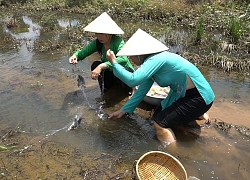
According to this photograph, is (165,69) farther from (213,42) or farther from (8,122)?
(213,42)

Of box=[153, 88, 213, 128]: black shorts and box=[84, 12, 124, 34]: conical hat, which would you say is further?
box=[84, 12, 124, 34]: conical hat

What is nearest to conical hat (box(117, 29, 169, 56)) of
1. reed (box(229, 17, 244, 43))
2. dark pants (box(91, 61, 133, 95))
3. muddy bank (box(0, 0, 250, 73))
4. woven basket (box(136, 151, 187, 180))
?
woven basket (box(136, 151, 187, 180))

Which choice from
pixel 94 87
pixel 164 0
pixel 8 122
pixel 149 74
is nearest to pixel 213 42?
pixel 94 87

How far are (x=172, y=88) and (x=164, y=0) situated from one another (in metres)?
11.2

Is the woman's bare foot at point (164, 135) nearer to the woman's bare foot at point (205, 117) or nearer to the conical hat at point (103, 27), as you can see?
the woman's bare foot at point (205, 117)

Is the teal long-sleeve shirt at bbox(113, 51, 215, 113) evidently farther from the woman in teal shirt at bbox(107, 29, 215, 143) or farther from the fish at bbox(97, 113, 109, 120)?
the fish at bbox(97, 113, 109, 120)

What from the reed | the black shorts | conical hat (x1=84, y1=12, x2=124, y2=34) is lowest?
the black shorts

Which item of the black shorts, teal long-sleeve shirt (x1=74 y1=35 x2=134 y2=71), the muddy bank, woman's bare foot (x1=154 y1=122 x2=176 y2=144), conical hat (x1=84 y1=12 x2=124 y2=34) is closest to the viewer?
the black shorts

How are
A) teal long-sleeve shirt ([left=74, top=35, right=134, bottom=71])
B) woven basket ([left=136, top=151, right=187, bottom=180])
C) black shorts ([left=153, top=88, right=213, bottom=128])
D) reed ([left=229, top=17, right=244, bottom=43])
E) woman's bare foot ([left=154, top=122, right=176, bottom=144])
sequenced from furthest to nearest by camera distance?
reed ([left=229, top=17, right=244, bottom=43]) < teal long-sleeve shirt ([left=74, top=35, right=134, bottom=71]) < woman's bare foot ([left=154, top=122, right=176, bottom=144]) < black shorts ([left=153, top=88, right=213, bottom=128]) < woven basket ([left=136, top=151, right=187, bottom=180])

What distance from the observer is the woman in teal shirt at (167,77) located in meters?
2.98

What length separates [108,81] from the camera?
4777mm

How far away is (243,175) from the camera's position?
296cm

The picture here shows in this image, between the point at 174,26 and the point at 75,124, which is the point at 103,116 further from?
the point at 174,26

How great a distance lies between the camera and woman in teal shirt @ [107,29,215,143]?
298 centimetres
